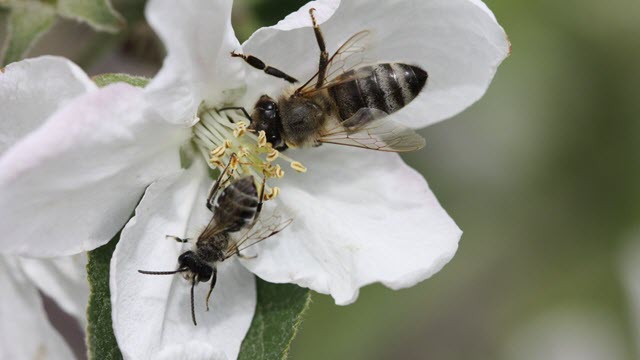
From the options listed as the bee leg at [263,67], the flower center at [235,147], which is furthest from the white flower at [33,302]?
the bee leg at [263,67]

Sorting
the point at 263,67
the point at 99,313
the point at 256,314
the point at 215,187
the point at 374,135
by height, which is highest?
the point at 263,67

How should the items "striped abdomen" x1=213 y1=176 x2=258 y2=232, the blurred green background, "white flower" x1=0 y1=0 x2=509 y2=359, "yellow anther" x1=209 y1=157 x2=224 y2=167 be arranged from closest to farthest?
"white flower" x1=0 y1=0 x2=509 y2=359
"striped abdomen" x1=213 y1=176 x2=258 y2=232
"yellow anther" x1=209 y1=157 x2=224 y2=167
the blurred green background

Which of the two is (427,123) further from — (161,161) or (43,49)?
(43,49)

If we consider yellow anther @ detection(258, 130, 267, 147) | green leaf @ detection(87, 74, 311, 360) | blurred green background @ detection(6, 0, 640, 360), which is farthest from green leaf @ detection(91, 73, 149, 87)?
blurred green background @ detection(6, 0, 640, 360)

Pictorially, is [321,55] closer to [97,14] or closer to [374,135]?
[374,135]

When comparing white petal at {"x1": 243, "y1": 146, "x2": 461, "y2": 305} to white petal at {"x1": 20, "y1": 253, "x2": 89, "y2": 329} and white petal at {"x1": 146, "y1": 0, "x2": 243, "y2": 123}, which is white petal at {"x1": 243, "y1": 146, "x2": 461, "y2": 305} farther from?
white petal at {"x1": 20, "y1": 253, "x2": 89, "y2": 329}

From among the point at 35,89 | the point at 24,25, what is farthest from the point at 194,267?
the point at 24,25

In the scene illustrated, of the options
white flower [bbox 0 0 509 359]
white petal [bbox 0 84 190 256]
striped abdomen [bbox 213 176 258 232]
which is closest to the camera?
white petal [bbox 0 84 190 256]

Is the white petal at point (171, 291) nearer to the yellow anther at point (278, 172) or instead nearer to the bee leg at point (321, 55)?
the yellow anther at point (278, 172)
